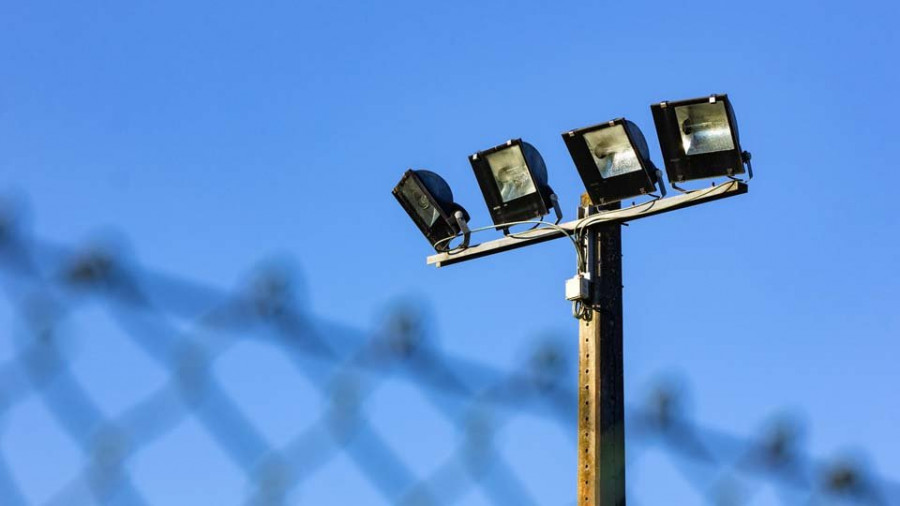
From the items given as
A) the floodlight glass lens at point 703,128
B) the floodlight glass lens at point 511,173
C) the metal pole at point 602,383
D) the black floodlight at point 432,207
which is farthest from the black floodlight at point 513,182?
the floodlight glass lens at point 703,128

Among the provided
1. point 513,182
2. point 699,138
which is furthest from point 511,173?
point 699,138

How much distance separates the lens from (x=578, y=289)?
8.62 m

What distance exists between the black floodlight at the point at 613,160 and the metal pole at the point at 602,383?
0.64ft

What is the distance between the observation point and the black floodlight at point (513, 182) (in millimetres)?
9000

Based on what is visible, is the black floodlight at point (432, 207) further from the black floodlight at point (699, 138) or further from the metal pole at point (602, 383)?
the black floodlight at point (699, 138)

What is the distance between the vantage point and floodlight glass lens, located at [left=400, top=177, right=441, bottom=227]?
9438mm

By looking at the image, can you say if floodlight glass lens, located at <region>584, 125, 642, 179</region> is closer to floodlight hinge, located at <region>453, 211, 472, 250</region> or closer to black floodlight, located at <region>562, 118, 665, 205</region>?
black floodlight, located at <region>562, 118, 665, 205</region>

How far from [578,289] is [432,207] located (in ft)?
4.39

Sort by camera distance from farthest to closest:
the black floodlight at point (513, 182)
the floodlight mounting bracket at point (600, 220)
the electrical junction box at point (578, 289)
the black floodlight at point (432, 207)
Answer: the black floodlight at point (432, 207) < the black floodlight at point (513, 182) < the electrical junction box at point (578, 289) < the floodlight mounting bracket at point (600, 220)

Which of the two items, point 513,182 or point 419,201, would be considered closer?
point 513,182

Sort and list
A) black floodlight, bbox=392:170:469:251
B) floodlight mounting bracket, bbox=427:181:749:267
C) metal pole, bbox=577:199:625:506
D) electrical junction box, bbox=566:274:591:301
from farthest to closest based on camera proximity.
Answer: black floodlight, bbox=392:170:469:251
electrical junction box, bbox=566:274:591:301
floodlight mounting bracket, bbox=427:181:749:267
metal pole, bbox=577:199:625:506

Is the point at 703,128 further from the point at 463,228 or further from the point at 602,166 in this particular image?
the point at 463,228

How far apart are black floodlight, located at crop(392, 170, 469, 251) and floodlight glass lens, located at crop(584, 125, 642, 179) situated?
1100 millimetres

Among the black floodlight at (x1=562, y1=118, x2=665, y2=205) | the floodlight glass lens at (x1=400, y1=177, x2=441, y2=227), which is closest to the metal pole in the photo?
the black floodlight at (x1=562, y1=118, x2=665, y2=205)
